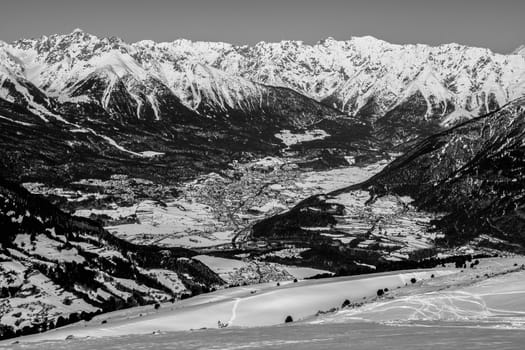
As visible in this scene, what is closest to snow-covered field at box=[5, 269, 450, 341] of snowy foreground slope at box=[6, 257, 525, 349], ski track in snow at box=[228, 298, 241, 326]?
ski track in snow at box=[228, 298, 241, 326]

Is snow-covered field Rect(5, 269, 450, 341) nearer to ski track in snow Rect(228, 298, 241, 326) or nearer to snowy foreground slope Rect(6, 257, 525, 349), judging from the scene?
ski track in snow Rect(228, 298, 241, 326)

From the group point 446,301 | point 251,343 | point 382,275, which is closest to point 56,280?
point 382,275

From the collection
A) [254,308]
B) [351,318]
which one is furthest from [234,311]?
[351,318]

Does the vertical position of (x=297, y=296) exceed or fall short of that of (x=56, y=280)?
it falls short

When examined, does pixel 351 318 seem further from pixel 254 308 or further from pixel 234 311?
pixel 254 308

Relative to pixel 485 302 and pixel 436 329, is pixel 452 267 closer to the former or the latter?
pixel 485 302

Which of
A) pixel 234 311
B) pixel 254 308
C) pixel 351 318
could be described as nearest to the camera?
pixel 351 318

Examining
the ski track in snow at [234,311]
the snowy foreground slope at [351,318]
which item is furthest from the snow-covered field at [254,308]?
the snowy foreground slope at [351,318]

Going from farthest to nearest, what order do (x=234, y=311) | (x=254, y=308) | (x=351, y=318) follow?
(x=254, y=308)
(x=234, y=311)
(x=351, y=318)

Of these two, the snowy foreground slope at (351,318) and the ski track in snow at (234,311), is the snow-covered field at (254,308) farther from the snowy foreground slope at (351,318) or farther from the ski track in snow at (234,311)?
the snowy foreground slope at (351,318)
